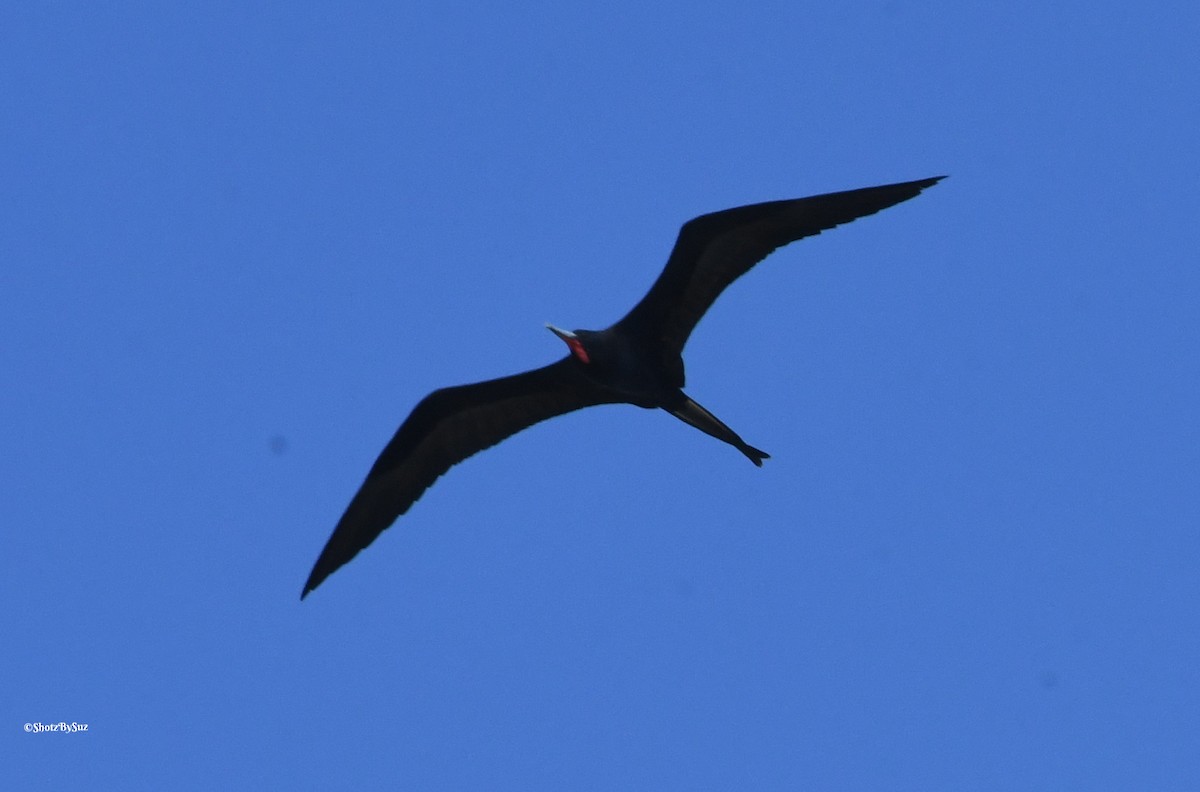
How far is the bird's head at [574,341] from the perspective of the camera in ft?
41.0

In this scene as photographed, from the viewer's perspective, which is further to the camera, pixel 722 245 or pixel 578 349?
pixel 578 349

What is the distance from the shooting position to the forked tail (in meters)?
12.6

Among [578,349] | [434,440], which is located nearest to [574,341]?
[578,349]

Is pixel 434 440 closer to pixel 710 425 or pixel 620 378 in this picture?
pixel 620 378

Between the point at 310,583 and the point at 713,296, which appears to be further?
the point at 310,583

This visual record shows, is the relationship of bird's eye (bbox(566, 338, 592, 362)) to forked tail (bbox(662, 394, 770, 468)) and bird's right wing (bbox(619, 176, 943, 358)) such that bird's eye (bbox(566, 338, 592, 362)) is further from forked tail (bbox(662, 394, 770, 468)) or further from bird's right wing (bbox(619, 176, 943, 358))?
forked tail (bbox(662, 394, 770, 468))

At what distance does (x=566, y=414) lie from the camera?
13469 mm

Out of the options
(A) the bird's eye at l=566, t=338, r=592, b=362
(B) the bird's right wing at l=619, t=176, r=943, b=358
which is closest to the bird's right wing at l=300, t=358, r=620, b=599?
(A) the bird's eye at l=566, t=338, r=592, b=362

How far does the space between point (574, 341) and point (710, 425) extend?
131 centimetres

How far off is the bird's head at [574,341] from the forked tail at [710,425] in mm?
828

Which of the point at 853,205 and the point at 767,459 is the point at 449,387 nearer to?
the point at 767,459

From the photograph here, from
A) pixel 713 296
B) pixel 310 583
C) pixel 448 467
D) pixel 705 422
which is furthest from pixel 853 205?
pixel 310 583

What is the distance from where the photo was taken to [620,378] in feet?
41.4

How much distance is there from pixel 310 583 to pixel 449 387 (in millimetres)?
2058
